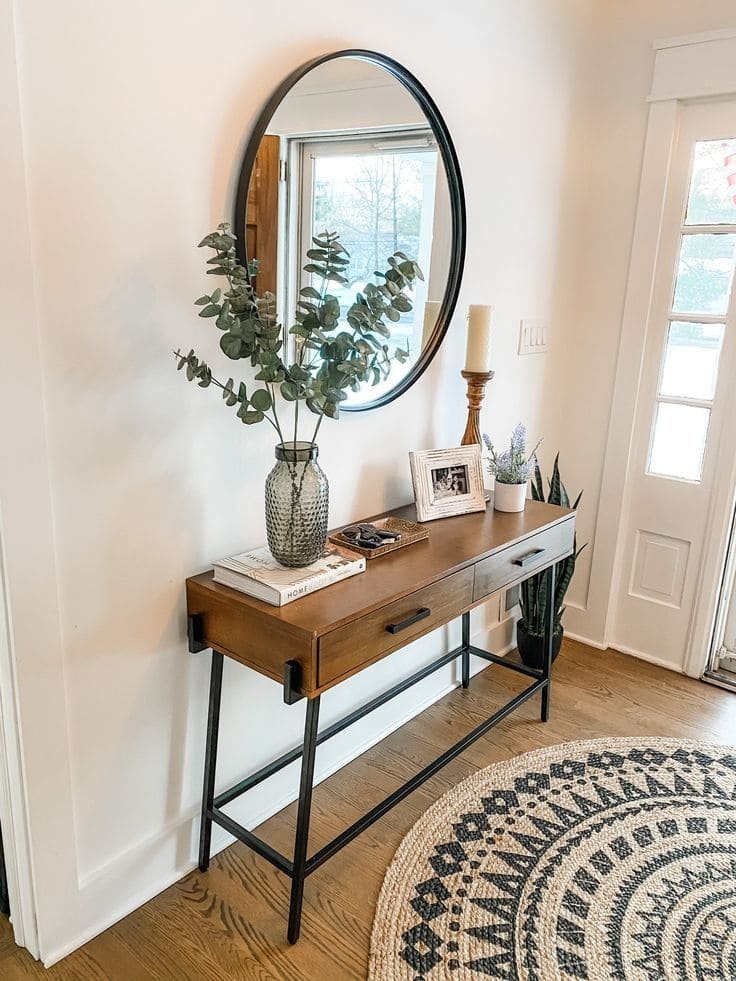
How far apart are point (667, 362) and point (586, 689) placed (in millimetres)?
1205

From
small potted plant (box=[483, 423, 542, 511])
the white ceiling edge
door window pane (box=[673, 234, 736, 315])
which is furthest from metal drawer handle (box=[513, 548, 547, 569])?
the white ceiling edge

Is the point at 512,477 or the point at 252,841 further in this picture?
the point at 512,477

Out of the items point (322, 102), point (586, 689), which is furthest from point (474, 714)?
point (322, 102)

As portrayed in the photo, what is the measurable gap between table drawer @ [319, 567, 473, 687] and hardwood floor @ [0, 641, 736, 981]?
0.61m

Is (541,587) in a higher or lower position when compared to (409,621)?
lower

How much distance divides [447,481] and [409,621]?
60cm

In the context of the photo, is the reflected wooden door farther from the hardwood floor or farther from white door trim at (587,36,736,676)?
white door trim at (587,36,736,676)

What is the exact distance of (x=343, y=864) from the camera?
72.8 inches

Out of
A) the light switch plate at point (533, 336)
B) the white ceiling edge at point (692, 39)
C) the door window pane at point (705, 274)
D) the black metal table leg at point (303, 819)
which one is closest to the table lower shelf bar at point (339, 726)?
the black metal table leg at point (303, 819)

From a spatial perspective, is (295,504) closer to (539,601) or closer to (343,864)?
(343,864)

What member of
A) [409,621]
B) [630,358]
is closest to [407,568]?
[409,621]

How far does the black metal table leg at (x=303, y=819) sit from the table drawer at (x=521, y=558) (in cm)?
55

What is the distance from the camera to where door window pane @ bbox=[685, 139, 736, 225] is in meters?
2.49

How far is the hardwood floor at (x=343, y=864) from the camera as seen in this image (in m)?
1.56
